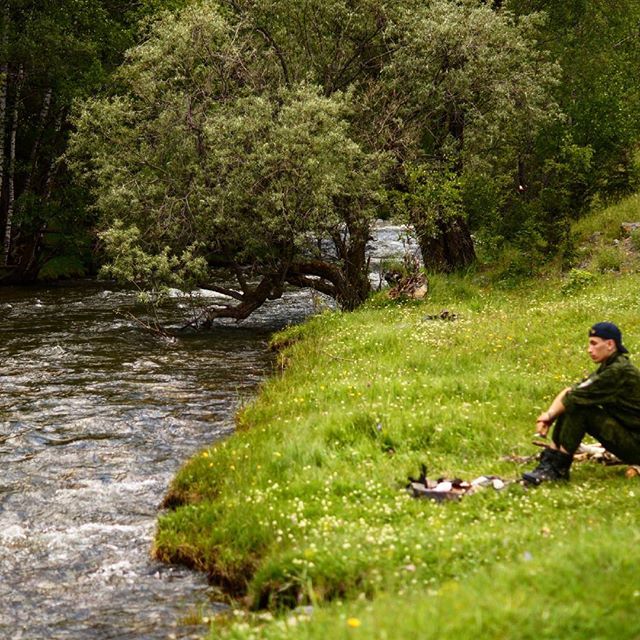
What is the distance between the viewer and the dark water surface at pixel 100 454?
9148mm

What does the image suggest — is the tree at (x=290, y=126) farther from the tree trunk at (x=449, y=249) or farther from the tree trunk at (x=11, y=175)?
the tree trunk at (x=11, y=175)

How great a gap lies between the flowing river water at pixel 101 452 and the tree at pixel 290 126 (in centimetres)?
300

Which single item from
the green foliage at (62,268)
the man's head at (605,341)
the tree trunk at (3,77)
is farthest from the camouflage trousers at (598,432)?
the green foliage at (62,268)

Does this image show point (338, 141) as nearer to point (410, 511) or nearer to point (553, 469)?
point (553, 469)

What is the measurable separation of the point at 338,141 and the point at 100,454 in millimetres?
13171

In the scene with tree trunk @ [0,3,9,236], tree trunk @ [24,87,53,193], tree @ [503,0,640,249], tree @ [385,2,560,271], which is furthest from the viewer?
tree trunk @ [24,87,53,193]

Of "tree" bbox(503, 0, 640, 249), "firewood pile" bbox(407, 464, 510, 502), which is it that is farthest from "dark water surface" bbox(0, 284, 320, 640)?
"tree" bbox(503, 0, 640, 249)

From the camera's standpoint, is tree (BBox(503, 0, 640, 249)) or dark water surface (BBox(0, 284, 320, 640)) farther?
tree (BBox(503, 0, 640, 249))

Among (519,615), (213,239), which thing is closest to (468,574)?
(519,615)

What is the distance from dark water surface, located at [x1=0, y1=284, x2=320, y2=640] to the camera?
915 cm

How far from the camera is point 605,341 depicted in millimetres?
10398

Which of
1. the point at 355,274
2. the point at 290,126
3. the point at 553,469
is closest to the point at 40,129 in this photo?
the point at 355,274

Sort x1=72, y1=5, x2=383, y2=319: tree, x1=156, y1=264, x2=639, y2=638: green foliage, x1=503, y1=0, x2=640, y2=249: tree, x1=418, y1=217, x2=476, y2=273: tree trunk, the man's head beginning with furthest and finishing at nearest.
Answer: x1=418, y1=217, x2=476, y2=273: tree trunk < x1=503, y1=0, x2=640, y2=249: tree < x1=72, y1=5, x2=383, y2=319: tree < the man's head < x1=156, y1=264, x2=639, y2=638: green foliage

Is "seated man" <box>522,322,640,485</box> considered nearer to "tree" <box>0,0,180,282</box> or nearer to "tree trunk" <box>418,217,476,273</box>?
"tree trunk" <box>418,217,476,273</box>
